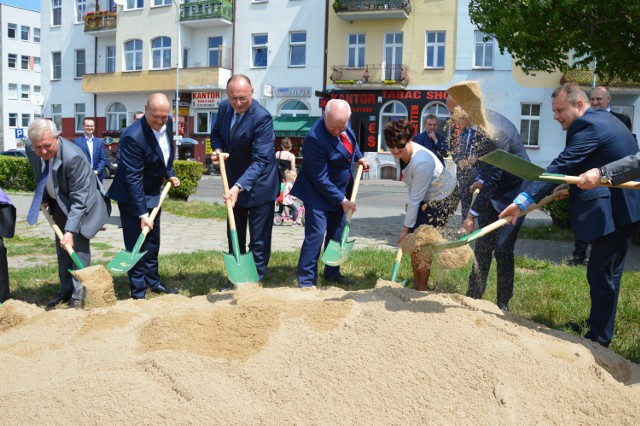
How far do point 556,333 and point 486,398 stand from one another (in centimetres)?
109

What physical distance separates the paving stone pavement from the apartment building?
4078 cm

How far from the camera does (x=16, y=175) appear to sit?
16.8 meters

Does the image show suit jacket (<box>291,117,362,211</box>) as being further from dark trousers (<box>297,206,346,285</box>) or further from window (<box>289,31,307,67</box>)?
window (<box>289,31,307,67</box>)

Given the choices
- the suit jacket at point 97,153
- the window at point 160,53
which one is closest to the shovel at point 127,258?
the suit jacket at point 97,153

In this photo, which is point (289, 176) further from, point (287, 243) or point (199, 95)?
point (199, 95)

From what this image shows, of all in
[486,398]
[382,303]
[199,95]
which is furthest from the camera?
[199,95]

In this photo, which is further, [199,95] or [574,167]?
[199,95]

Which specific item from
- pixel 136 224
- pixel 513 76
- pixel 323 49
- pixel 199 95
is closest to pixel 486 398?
pixel 136 224

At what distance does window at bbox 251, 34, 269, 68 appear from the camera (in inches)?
1112

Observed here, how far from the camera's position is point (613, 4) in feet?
22.6

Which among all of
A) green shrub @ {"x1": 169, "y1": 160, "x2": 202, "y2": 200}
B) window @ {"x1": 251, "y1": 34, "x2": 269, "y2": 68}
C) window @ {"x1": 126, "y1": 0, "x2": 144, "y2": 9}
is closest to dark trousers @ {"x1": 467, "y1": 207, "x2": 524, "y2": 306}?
green shrub @ {"x1": 169, "y1": 160, "x2": 202, "y2": 200}

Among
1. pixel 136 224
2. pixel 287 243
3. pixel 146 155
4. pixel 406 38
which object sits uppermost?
pixel 406 38

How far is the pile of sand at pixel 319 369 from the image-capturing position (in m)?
2.66

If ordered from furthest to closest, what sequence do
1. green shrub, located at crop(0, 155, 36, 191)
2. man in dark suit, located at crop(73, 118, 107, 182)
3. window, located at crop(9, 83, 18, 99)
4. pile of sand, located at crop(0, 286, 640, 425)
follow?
window, located at crop(9, 83, 18, 99)
green shrub, located at crop(0, 155, 36, 191)
man in dark suit, located at crop(73, 118, 107, 182)
pile of sand, located at crop(0, 286, 640, 425)
